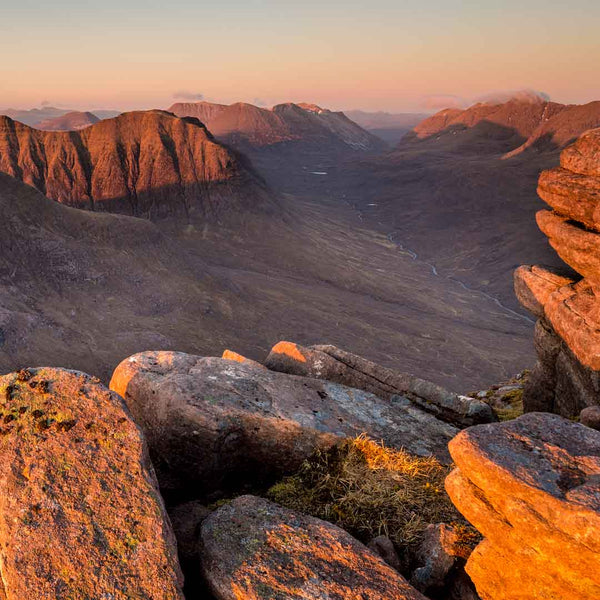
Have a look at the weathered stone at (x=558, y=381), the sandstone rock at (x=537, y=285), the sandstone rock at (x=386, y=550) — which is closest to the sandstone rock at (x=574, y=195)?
the sandstone rock at (x=537, y=285)

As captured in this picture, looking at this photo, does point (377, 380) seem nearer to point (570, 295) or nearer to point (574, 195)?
point (570, 295)

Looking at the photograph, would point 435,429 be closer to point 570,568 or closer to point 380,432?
point 380,432

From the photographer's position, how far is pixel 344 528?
8125 mm

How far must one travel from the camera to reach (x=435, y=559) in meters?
7.36

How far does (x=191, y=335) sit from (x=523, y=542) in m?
72.5

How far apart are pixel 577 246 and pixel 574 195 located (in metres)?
2.03

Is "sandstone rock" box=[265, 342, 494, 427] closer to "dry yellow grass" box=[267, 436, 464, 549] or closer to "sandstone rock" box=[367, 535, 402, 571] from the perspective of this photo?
"dry yellow grass" box=[267, 436, 464, 549]

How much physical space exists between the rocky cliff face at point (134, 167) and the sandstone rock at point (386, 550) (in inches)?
5631

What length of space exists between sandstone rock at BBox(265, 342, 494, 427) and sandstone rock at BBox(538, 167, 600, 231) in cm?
841

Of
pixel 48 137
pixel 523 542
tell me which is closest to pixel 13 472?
pixel 523 542

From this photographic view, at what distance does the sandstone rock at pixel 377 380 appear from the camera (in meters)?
14.1

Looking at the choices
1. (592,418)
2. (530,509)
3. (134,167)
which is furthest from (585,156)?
(134,167)

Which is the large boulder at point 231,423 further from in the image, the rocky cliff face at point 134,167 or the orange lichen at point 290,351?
the rocky cliff face at point 134,167

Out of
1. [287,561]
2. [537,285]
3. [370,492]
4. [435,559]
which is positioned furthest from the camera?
[537,285]
